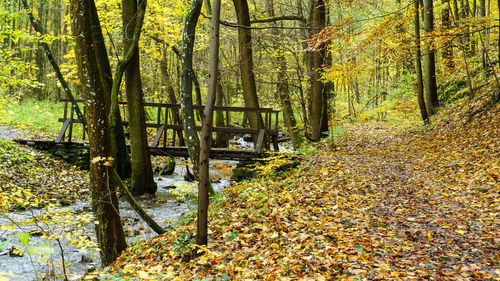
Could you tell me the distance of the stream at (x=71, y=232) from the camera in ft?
16.3

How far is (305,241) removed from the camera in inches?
193

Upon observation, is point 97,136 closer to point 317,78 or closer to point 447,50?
point 317,78

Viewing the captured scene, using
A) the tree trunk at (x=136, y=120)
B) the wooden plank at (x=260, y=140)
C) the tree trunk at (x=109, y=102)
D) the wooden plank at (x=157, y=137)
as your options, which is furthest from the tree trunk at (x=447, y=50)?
the tree trunk at (x=109, y=102)

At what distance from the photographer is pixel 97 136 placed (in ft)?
18.4

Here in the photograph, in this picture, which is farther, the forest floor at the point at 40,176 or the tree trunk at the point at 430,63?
the tree trunk at the point at 430,63

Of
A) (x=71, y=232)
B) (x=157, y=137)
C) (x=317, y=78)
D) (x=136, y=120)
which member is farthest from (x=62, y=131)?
(x=317, y=78)

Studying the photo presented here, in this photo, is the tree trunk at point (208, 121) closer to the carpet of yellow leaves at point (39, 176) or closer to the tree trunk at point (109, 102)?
the tree trunk at point (109, 102)

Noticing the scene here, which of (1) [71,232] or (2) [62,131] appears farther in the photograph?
(2) [62,131]

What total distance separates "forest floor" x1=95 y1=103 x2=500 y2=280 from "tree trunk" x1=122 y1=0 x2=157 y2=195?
3667 millimetres

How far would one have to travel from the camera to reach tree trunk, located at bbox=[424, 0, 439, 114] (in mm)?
12844

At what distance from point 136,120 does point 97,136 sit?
16.9 ft

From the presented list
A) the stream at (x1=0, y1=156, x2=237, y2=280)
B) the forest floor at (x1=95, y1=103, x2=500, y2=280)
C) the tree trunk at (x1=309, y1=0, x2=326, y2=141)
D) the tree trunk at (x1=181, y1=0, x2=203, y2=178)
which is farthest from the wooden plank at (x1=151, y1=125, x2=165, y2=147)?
the tree trunk at (x1=309, y1=0, x2=326, y2=141)

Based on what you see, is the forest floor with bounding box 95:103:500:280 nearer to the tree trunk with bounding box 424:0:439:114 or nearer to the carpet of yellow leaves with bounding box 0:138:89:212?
the tree trunk with bounding box 424:0:439:114

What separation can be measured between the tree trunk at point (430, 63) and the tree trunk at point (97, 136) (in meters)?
11.3
